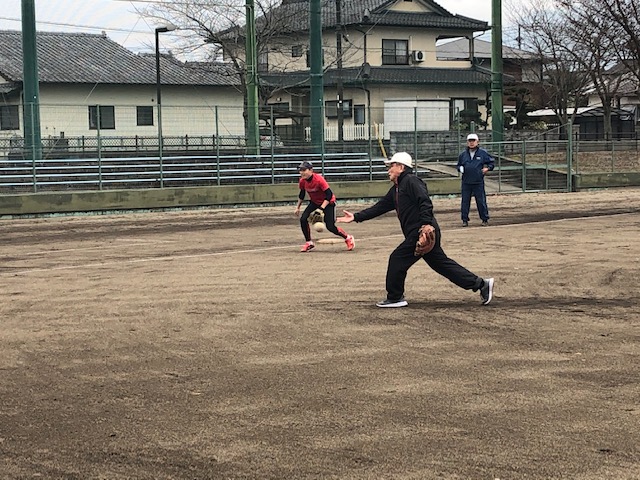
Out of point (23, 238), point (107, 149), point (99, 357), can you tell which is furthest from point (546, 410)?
point (107, 149)

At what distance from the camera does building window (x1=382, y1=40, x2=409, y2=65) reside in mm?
57594

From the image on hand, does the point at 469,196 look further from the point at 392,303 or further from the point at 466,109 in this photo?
the point at 466,109

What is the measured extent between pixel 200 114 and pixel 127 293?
2354cm

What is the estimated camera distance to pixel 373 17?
5644 cm

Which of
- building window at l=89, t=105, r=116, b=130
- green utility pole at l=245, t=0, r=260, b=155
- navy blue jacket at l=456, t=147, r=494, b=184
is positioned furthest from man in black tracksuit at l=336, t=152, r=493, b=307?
building window at l=89, t=105, r=116, b=130

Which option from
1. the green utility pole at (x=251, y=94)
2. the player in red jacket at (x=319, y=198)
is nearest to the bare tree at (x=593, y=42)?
the green utility pole at (x=251, y=94)

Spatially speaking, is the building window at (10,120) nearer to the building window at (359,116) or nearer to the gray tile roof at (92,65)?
the gray tile roof at (92,65)

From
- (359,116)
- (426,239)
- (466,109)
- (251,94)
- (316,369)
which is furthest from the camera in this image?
(466,109)

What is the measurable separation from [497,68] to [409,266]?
2832 cm

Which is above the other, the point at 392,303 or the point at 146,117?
the point at 146,117

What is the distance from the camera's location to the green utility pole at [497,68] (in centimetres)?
3791

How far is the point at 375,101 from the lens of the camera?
56281mm

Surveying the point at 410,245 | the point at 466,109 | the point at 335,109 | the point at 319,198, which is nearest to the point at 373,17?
the point at 335,109

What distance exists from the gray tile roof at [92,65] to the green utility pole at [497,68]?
19095 mm
